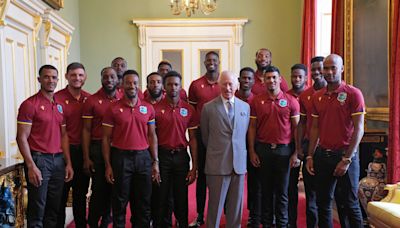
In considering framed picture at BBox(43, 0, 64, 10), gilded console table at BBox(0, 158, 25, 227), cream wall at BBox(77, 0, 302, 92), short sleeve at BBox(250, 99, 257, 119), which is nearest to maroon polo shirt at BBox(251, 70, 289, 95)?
short sleeve at BBox(250, 99, 257, 119)

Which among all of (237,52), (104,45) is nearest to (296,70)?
(237,52)

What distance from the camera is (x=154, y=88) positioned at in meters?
3.64

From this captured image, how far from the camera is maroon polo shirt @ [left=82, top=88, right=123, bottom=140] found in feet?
11.7

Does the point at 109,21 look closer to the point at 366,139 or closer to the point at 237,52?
the point at 237,52

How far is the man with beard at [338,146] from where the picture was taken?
3.02m

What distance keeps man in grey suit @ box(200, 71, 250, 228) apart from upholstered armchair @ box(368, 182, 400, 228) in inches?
39.2

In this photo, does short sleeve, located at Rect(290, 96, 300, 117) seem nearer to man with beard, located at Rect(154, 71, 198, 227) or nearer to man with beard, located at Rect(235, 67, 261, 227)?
man with beard, located at Rect(235, 67, 261, 227)

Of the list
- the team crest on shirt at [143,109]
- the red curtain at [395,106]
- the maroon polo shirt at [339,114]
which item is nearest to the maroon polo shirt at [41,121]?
the team crest on shirt at [143,109]

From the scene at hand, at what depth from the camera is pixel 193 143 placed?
3600mm

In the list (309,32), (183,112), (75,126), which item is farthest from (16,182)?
(309,32)

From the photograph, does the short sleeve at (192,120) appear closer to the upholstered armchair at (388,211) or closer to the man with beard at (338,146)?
the man with beard at (338,146)

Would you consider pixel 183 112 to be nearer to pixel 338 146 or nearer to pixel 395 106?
pixel 338 146

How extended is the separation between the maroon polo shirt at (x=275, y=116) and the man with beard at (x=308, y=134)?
141 mm

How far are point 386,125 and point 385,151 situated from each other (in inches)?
19.7
